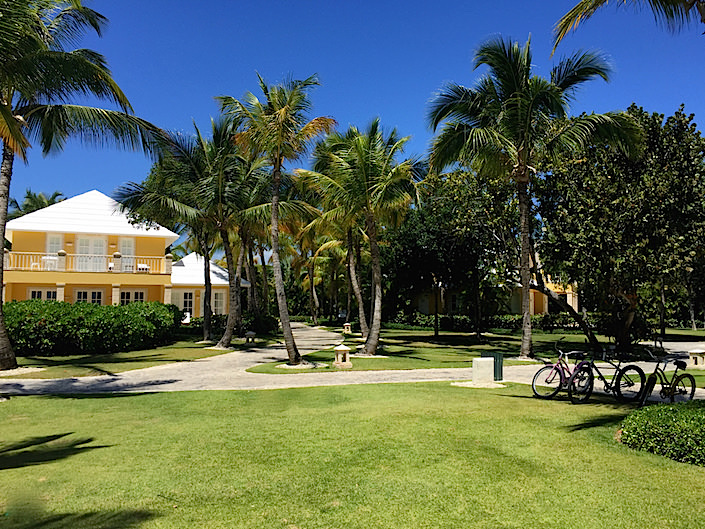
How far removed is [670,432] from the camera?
6410 mm

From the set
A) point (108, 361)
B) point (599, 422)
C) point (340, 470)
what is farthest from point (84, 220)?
point (599, 422)

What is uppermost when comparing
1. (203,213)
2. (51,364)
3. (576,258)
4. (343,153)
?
(343,153)

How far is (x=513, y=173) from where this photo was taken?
→ 61.2 feet

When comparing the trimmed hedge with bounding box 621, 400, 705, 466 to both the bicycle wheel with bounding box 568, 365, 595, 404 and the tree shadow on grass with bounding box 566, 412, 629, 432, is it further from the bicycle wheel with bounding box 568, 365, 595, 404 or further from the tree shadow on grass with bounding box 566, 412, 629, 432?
the bicycle wheel with bounding box 568, 365, 595, 404

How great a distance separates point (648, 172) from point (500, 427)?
1602 cm

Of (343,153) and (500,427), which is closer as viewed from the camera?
(500,427)

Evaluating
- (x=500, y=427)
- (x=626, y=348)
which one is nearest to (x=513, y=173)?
(x=626, y=348)

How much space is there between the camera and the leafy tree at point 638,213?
19250 millimetres

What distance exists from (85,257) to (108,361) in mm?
12216

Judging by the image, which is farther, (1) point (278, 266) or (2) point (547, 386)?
(1) point (278, 266)

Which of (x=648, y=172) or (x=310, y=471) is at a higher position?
(x=648, y=172)

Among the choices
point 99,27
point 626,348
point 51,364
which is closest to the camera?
point 99,27

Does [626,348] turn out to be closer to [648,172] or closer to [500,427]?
[648,172]

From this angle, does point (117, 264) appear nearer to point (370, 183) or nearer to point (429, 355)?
point (370, 183)
